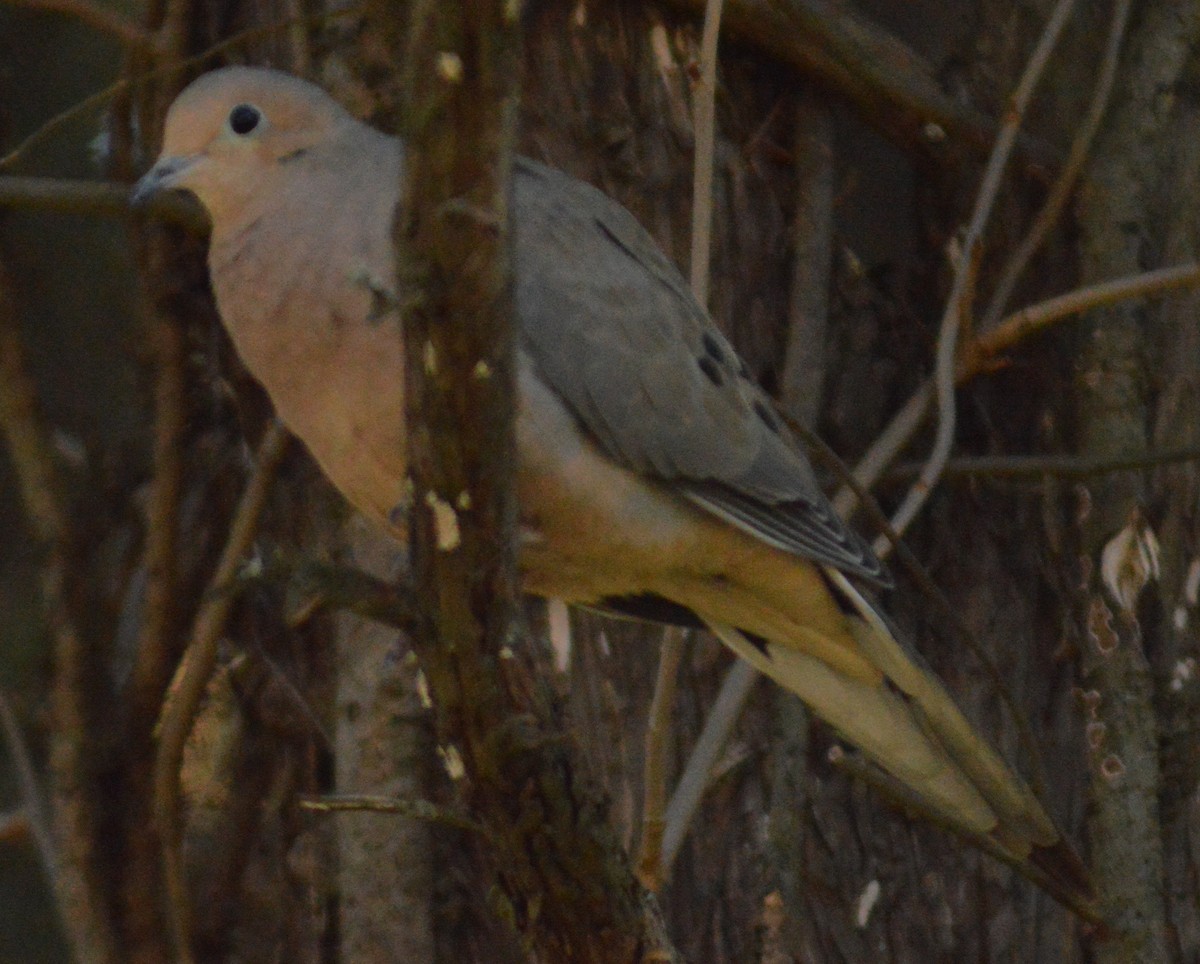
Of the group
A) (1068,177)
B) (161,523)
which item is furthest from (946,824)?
(161,523)

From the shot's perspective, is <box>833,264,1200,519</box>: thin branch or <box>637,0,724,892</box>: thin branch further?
<box>833,264,1200,519</box>: thin branch

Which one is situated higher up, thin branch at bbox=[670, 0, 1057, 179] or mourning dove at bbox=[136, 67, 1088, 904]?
thin branch at bbox=[670, 0, 1057, 179]

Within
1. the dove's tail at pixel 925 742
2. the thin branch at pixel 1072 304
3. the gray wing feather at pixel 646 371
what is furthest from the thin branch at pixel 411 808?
the thin branch at pixel 1072 304

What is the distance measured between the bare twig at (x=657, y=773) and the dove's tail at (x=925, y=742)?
35 centimetres

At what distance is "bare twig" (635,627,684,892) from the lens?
7.59 ft

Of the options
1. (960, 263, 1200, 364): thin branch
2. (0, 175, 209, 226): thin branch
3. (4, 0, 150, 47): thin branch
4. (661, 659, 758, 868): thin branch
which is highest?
(4, 0, 150, 47): thin branch

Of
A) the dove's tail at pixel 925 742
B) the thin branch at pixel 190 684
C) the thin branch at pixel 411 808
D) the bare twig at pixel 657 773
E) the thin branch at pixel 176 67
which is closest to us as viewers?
the thin branch at pixel 411 808

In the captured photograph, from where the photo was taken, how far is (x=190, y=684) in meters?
3.14

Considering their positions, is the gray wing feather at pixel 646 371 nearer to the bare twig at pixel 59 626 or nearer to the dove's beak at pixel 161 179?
the dove's beak at pixel 161 179

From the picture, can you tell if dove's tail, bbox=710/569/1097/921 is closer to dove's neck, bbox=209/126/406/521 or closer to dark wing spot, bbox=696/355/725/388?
dark wing spot, bbox=696/355/725/388

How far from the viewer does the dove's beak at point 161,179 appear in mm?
2680

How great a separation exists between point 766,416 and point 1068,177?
2.78 feet

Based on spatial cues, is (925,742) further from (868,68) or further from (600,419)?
(868,68)

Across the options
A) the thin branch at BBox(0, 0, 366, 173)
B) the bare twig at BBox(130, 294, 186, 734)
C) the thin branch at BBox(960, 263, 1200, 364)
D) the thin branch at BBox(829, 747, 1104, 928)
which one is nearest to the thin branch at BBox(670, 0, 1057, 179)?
the thin branch at BBox(960, 263, 1200, 364)
